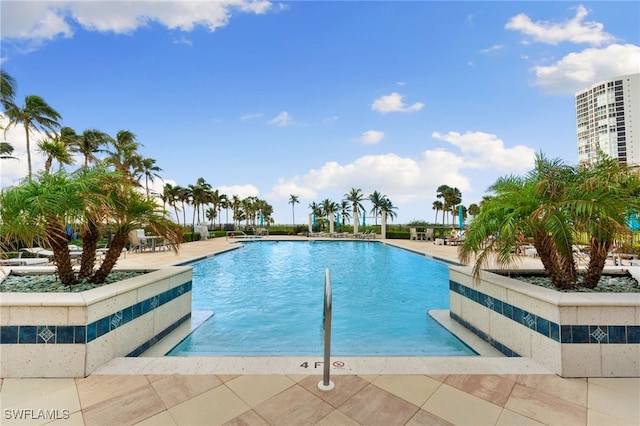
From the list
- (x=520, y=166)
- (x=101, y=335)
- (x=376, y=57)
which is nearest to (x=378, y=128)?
(x=376, y=57)

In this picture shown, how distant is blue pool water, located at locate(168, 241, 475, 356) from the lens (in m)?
3.96

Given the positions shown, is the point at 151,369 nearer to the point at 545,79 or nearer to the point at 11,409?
the point at 11,409

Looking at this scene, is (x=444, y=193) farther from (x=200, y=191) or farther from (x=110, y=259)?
(x=110, y=259)

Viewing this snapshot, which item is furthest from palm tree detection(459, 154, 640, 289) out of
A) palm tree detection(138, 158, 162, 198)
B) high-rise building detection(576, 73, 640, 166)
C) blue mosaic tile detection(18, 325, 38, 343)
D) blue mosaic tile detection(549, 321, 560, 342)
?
high-rise building detection(576, 73, 640, 166)

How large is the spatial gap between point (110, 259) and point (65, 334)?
150cm

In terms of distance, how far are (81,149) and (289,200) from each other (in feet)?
148

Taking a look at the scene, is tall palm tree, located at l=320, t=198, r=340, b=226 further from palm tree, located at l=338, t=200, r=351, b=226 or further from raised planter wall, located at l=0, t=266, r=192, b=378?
raised planter wall, located at l=0, t=266, r=192, b=378

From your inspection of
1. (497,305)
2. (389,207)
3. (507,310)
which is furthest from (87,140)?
(389,207)

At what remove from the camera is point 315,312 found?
19.0 feet

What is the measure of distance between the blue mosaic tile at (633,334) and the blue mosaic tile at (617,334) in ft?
0.11

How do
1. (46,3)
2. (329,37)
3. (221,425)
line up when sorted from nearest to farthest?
(221,425)
(46,3)
(329,37)

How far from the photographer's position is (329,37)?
13.4 m

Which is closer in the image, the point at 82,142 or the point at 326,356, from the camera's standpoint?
the point at 326,356

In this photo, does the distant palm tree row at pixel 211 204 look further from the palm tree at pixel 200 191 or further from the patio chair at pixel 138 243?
the patio chair at pixel 138 243
